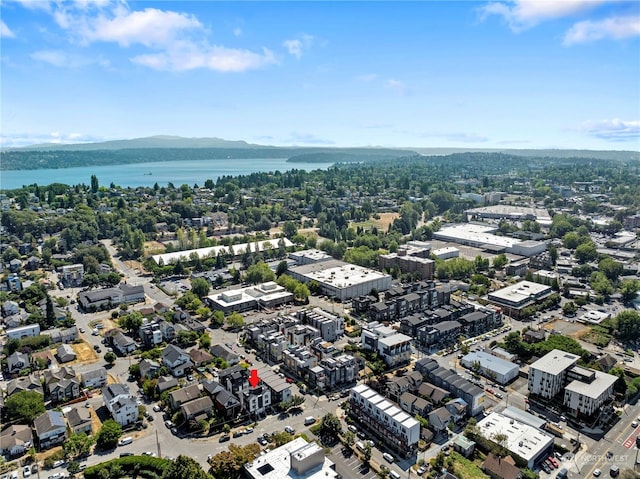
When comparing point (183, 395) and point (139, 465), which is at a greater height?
point (183, 395)

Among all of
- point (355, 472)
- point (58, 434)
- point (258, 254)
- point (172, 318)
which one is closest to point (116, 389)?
point (58, 434)

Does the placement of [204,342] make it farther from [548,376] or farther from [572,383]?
[572,383]

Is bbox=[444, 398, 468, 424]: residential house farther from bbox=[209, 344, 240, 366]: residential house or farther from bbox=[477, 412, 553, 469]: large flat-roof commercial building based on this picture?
bbox=[209, 344, 240, 366]: residential house

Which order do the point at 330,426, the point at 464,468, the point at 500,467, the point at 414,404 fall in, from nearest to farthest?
the point at 500,467, the point at 464,468, the point at 330,426, the point at 414,404

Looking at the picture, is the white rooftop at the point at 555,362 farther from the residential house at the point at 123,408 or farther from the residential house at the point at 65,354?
the residential house at the point at 65,354

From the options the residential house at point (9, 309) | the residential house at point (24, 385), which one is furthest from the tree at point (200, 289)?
the residential house at point (24, 385)

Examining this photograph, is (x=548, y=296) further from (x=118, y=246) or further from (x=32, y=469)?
(x=118, y=246)

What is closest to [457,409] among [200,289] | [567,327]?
[567,327]

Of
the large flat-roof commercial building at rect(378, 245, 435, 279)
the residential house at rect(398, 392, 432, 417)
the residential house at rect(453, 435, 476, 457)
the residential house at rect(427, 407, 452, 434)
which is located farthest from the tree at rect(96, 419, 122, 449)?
the large flat-roof commercial building at rect(378, 245, 435, 279)
